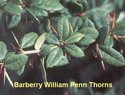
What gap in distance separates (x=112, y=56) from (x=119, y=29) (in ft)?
0.50

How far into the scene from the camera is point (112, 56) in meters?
0.81

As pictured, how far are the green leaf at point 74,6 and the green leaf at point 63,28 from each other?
0.18m

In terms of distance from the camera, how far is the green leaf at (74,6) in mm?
911

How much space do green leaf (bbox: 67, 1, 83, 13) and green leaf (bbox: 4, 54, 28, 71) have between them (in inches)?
16.5

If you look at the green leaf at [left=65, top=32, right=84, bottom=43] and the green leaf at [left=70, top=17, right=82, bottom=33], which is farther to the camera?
the green leaf at [left=70, top=17, right=82, bottom=33]

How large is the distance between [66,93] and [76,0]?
82 centimetres

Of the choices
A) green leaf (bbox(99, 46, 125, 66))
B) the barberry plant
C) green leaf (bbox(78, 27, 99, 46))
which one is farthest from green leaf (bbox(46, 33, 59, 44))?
green leaf (bbox(99, 46, 125, 66))

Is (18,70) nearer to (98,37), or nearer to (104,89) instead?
(98,37)

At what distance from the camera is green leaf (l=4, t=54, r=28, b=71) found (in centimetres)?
71

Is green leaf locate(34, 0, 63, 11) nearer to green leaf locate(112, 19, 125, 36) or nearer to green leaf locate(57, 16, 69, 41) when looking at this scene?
green leaf locate(57, 16, 69, 41)

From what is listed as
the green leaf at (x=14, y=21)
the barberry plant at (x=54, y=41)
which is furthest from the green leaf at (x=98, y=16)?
the green leaf at (x=14, y=21)

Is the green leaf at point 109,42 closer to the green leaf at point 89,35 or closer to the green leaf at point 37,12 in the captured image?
the green leaf at point 89,35

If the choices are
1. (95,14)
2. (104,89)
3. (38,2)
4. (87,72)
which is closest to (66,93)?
(87,72)

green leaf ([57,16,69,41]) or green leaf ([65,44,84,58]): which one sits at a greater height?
green leaf ([57,16,69,41])
